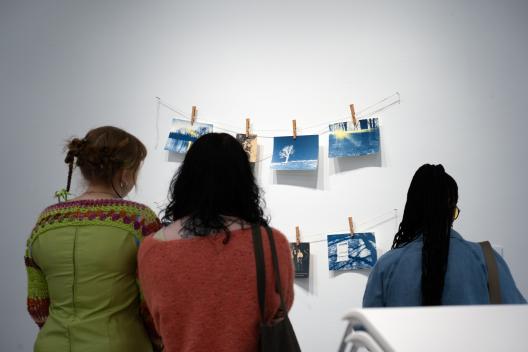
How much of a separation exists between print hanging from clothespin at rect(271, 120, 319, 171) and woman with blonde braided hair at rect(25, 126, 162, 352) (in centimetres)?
96

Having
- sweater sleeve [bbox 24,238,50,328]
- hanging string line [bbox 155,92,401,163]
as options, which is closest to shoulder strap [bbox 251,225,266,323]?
sweater sleeve [bbox 24,238,50,328]

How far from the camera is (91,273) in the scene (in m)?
0.95

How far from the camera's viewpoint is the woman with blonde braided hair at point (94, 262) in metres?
0.94

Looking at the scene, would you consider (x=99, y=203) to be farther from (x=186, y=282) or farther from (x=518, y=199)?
(x=518, y=199)

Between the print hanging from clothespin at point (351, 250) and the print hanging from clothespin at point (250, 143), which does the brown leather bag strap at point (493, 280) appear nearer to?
the print hanging from clothespin at point (351, 250)

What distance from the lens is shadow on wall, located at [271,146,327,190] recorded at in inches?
75.0

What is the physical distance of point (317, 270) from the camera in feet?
6.08

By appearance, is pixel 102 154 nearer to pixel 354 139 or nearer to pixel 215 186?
pixel 215 186

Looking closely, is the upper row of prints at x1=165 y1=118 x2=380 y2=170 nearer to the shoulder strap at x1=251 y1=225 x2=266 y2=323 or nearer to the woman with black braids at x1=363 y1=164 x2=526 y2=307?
the woman with black braids at x1=363 y1=164 x2=526 y2=307

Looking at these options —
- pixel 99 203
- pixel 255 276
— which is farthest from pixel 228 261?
pixel 99 203

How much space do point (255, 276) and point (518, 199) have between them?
1522 millimetres

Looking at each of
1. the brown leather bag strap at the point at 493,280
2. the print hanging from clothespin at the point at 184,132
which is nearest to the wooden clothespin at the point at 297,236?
the print hanging from clothespin at the point at 184,132

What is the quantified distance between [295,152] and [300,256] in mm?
510

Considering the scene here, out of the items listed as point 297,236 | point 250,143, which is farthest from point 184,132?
point 297,236
